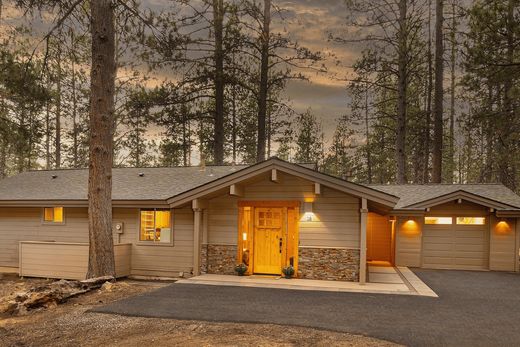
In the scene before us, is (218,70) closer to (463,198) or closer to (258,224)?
(258,224)

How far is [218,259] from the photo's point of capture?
480 inches

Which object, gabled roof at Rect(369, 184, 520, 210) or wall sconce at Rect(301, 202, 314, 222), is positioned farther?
gabled roof at Rect(369, 184, 520, 210)

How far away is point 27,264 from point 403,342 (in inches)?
474

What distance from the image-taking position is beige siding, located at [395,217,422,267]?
1462 centimetres

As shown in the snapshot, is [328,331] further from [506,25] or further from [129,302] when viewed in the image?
[506,25]

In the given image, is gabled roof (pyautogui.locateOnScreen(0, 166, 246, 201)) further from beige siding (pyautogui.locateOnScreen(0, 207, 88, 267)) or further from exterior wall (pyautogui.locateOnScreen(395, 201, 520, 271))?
exterior wall (pyautogui.locateOnScreen(395, 201, 520, 271))

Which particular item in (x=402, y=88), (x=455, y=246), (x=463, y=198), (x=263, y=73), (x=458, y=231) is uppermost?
(x=263, y=73)

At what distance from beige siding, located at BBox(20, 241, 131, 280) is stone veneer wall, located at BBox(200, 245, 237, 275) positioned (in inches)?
105

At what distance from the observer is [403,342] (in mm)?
6074

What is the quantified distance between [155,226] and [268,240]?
12.9 ft

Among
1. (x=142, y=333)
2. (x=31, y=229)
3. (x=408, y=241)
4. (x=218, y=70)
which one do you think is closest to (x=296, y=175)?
(x=142, y=333)

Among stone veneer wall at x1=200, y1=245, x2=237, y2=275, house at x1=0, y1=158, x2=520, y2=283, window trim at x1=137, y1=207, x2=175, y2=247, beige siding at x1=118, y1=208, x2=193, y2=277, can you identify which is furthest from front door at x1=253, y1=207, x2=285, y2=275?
window trim at x1=137, y1=207, x2=175, y2=247

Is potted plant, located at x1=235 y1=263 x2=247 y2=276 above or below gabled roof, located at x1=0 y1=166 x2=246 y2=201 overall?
below

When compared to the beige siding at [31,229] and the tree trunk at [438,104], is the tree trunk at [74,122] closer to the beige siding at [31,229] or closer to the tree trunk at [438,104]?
the beige siding at [31,229]
